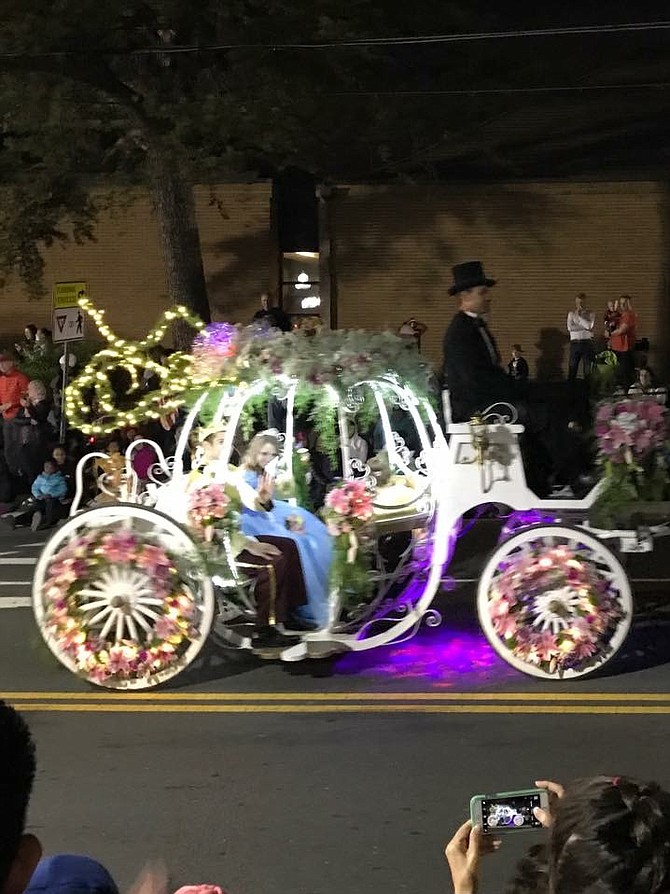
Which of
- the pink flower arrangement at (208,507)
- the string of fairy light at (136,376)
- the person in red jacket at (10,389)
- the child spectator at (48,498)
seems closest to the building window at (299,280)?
the person in red jacket at (10,389)

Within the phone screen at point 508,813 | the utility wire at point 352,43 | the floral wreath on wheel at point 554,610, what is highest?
the utility wire at point 352,43

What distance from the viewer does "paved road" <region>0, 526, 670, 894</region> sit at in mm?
→ 4496

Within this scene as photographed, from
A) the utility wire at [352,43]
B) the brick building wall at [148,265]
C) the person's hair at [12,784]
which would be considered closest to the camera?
the person's hair at [12,784]

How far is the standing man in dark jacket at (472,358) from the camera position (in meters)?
6.61

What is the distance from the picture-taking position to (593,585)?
20.2 feet

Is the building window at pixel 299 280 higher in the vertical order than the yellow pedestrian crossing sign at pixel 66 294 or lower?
higher

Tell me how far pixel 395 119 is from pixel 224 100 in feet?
14.5

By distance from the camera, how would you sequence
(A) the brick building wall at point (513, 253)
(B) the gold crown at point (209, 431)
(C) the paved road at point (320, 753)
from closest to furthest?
1. (C) the paved road at point (320, 753)
2. (B) the gold crown at point (209, 431)
3. (A) the brick building wall at point (513, 253)

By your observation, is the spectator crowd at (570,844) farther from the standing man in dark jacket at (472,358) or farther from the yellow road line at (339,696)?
the standing man in dark jacket at (472,358)

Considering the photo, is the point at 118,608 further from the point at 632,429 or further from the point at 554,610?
the point at 632,429

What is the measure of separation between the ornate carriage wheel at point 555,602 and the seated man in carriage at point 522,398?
1.85 ft

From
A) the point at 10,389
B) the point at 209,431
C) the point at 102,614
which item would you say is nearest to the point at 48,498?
the point at 10,389

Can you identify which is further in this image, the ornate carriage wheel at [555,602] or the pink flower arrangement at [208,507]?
the pink flower arrangement at [208,507]

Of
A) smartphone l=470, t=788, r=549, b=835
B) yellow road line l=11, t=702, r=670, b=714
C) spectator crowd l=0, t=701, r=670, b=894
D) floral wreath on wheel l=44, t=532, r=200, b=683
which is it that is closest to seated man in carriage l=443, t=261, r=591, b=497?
yellow road line l=11, t=702, r=670, b=714
